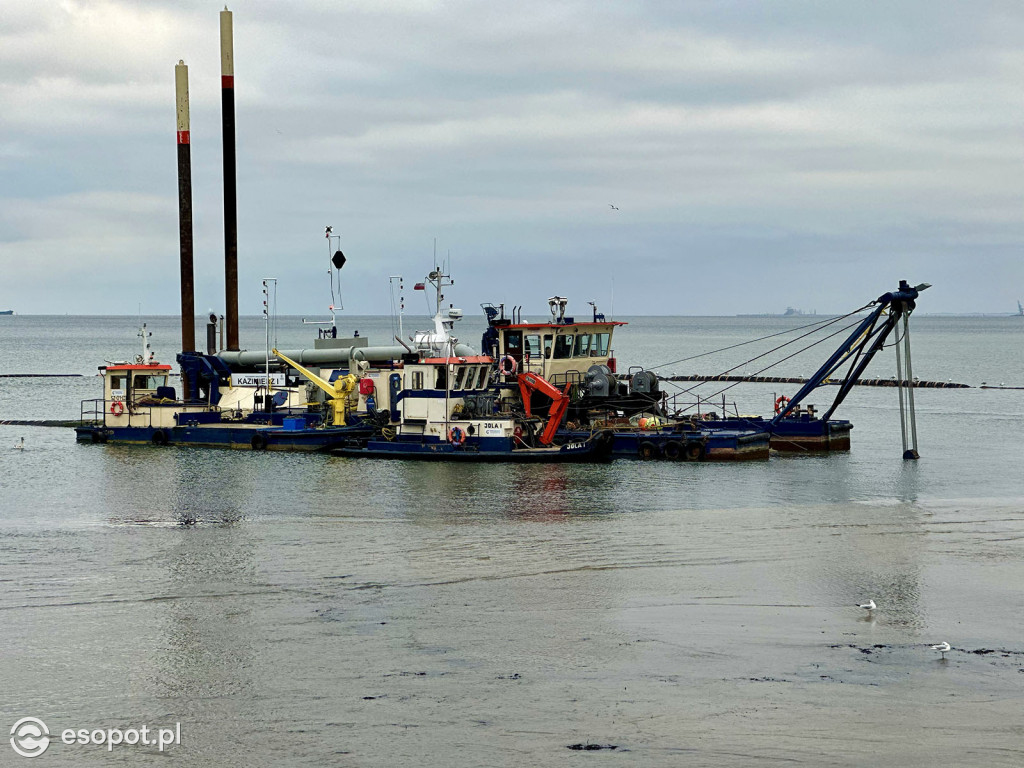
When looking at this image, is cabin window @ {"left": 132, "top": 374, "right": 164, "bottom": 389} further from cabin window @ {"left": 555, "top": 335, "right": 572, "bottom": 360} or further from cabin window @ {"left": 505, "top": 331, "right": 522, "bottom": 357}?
cabin window @ {"left": 555, "top": 335, "right": 572, "bottom": 360}

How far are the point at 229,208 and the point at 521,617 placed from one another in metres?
40.0

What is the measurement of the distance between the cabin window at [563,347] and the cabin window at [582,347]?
0.88ft

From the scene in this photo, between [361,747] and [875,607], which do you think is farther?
[875,607]

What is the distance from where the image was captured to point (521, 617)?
1909 cm

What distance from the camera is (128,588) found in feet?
70.3

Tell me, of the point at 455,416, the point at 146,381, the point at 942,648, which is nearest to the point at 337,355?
the point at 146,381

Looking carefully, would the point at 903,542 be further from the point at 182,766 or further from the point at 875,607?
the point at 182,766

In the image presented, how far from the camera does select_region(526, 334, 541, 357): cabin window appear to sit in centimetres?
4316

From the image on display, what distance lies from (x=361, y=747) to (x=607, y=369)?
1232 inches

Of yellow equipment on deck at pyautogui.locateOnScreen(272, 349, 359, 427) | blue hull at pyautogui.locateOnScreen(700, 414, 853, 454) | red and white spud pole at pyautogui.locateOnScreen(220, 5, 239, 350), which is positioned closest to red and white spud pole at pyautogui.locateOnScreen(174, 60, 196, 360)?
red and white spud pole at pyautogui.locateOnScreen(220, 5, 239, 350)

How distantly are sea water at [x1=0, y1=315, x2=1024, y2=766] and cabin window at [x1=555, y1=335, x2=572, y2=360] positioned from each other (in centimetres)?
774

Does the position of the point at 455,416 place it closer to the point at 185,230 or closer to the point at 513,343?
the point at 513,343

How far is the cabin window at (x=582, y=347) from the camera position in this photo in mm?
44031

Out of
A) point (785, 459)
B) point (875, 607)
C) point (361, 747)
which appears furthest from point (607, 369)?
point (361, 747)
